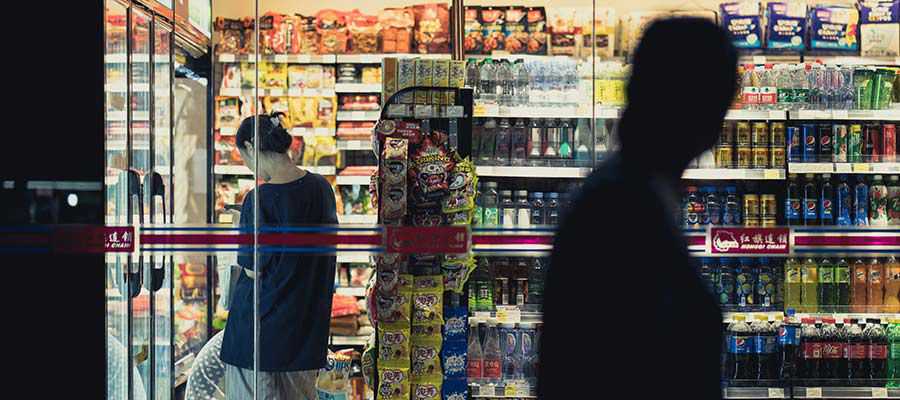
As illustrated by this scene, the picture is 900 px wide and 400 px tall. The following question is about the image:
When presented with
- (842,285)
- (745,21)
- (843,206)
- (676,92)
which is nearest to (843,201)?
(843,206)

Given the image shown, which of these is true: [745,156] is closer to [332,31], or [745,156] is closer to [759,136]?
[759,136]

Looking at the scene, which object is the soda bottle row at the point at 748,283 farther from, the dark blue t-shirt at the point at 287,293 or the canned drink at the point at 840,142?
the dark blue t-shirt at the point at 287,293

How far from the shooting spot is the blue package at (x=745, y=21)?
4.67 metres

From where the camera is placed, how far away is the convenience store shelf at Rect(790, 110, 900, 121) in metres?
4.53

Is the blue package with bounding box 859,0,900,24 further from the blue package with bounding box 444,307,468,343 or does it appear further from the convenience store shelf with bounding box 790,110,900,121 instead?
the blue package with bounding box 444,307,468,343

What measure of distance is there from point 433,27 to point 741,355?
200 centimetres

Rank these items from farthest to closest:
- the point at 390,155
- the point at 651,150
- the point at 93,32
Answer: the point at 93,32
the point at 390,155
the point at 651,150

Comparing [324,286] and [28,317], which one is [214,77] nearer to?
[324,286]

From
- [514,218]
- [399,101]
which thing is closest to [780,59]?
[514,218]

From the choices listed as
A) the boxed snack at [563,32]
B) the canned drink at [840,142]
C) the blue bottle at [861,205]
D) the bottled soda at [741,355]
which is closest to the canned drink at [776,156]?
the canned drink at [840,142]

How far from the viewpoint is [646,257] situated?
5.05 ft

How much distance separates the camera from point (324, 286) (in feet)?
14.2

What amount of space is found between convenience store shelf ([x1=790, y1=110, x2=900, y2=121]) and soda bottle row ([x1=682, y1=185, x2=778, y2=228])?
399mm

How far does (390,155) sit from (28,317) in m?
1.83
